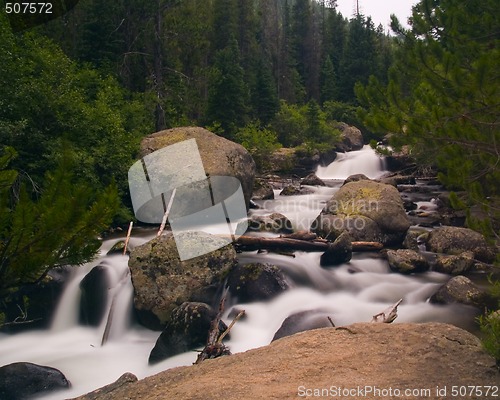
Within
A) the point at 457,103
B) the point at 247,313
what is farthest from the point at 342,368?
the point at 247,313

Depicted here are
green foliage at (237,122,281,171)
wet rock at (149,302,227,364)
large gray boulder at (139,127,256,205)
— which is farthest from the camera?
green foliage at (237,122,281,171)

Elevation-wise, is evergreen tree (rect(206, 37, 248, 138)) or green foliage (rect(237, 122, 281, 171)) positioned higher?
evergreen tree (rect(206, 37, 248, 138))

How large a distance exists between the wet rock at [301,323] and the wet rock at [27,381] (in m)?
3.81

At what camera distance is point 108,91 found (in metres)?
18.7

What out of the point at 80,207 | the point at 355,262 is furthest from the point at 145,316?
the point at 80,207

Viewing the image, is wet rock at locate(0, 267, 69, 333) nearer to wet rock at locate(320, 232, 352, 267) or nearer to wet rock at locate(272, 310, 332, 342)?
wet rock at locate(272, 310, 332, 342)

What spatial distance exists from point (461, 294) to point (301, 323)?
11.3 ft

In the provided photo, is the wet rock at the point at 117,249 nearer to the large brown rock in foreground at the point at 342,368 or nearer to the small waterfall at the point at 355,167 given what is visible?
the large brown rock in foreground at the point at 342,368

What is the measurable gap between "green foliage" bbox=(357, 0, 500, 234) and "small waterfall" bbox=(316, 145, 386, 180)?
21.3 metres

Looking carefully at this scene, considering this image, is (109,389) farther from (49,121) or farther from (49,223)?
(49,121)

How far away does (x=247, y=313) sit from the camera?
8773 mm

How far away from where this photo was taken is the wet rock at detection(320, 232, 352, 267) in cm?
1094

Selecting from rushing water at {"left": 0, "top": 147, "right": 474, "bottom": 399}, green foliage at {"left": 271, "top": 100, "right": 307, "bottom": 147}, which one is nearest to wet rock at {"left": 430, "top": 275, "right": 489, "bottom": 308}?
rushing water at {"left": 0, "top": 147, "right": 474, "bottom": 399}

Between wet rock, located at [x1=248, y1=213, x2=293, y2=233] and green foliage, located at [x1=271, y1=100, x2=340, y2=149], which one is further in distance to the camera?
green foliage, located at [x1=271, y1=100, x2=340, y2=149]
